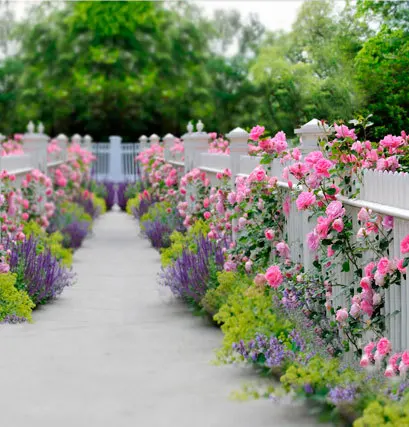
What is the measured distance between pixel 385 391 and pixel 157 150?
56.1 ft

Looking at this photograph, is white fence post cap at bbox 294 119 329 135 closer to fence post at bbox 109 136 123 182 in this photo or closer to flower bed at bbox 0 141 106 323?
flower bed at bbox 0 141 106 323

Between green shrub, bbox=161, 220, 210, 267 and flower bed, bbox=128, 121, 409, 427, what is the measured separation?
159cm

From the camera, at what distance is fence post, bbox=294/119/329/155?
708 centimetres

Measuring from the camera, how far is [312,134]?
7203 millimetres

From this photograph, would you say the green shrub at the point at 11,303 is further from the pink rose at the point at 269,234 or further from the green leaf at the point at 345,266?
the green leaf at the point at 345,266

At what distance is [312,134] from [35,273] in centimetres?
326

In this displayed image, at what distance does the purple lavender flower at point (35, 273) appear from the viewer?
355 inches

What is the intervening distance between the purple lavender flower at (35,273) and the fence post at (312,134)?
121 inches

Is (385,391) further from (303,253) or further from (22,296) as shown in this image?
Result: (22,296)

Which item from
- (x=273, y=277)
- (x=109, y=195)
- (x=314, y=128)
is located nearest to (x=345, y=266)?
(x=273, y=277)

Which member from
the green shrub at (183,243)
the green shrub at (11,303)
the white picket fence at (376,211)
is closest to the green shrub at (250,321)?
the white picket fence at (376,211)

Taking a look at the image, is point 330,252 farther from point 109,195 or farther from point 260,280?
point 109,195

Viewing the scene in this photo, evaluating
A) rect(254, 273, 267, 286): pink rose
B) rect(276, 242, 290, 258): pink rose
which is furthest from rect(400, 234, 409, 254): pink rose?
rect(276, 242, 290, 258): pink rose

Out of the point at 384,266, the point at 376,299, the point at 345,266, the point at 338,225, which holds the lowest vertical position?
the point at 376,299
